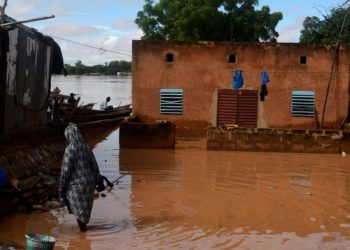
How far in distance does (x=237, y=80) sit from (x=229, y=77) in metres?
0.34

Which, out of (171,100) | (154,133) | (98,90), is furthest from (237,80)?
(98,90)

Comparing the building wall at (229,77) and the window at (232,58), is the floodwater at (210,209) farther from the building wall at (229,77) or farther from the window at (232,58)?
the window at (232,58)

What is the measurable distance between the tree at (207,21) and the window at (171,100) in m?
10.00

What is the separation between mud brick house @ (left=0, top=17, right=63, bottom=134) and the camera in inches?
407

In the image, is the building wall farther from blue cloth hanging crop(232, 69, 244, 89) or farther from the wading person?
the wading person

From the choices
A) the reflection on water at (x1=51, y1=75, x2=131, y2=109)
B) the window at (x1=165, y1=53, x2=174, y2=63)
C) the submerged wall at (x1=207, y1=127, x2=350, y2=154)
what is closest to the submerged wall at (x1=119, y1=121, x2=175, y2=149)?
the submerged wall at (x1=207, y1=127, x2=350, y2=154)

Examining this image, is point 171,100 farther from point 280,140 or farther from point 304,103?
point 280,140

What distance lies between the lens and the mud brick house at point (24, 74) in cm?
1034

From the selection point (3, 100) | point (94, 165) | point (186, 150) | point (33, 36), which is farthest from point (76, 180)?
point (186, 150)

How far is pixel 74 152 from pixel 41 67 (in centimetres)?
624

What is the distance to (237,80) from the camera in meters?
20.8

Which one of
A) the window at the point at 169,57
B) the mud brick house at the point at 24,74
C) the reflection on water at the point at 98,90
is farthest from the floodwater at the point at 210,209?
the reflection on water at the point at 98,90

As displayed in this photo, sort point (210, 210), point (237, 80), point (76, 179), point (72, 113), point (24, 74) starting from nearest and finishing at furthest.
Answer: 1. point (76, 179)
2. point (210, 210)
3. point (24, 74)
4. point (72, 113)
5. point (237, 80)

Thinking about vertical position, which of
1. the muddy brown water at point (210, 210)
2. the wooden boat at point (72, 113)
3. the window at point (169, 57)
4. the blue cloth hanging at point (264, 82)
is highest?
the window at point (169, 57)
